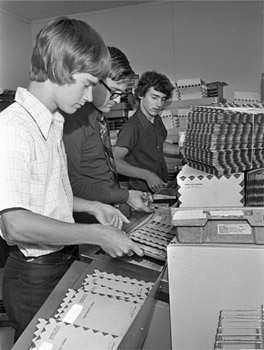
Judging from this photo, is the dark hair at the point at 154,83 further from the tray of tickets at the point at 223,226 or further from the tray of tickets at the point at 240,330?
the tray of tickets at the point at 240,330

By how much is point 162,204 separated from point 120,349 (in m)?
1.19

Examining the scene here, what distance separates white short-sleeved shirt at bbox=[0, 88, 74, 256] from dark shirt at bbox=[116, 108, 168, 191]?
1.45 m

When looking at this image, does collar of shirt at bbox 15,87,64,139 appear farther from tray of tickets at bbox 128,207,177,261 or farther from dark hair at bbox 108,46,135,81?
dark hair at bbox 108,46,135,81

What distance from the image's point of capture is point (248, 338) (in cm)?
91

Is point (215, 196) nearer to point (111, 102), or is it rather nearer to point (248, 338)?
point (248, 338)

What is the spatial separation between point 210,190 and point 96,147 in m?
0.75

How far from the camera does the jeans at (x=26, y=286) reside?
1248mm

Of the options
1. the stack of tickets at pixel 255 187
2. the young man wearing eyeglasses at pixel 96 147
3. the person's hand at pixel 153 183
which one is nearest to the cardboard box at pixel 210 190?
the stack of tickets at pixel 255 187

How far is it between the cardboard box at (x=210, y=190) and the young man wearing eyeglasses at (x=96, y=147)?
0.57m

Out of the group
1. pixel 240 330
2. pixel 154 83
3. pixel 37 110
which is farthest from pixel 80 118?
pixel 154 83

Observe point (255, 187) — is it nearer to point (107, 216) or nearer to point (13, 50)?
point (107, 216)

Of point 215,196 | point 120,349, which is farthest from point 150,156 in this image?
point 120,349

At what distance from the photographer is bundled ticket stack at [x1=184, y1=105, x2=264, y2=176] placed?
116 centimetres

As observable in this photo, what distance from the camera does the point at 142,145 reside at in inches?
115
